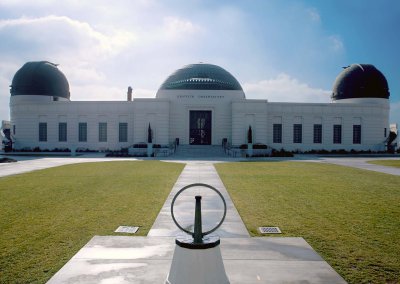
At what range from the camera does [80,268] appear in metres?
5.13

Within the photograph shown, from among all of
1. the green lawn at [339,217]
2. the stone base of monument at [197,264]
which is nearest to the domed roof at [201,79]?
the green lawn at [339,217]

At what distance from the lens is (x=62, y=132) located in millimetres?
46750

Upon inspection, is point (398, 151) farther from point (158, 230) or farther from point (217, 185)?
point (158, 230)

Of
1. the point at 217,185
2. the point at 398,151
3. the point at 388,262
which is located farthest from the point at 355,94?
the point at 388,262

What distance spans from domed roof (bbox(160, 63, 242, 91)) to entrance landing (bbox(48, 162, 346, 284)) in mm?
41613

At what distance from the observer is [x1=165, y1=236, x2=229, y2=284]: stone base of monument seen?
12.0 feet

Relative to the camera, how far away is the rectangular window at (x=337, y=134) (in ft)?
153

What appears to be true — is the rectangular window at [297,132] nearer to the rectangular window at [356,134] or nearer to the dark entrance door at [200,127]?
the rectangular window at [356,134]

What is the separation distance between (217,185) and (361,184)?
634 centimetres

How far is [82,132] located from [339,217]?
140ft

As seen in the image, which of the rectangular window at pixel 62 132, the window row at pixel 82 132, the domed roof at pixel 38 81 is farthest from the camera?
the domed roof at pixel 38 81

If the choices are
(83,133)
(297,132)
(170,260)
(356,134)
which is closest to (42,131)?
(83,133)

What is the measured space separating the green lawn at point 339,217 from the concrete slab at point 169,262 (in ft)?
1.53

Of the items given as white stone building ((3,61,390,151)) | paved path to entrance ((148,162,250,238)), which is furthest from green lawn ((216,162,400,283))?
white stone building ((3,61,390,151))
